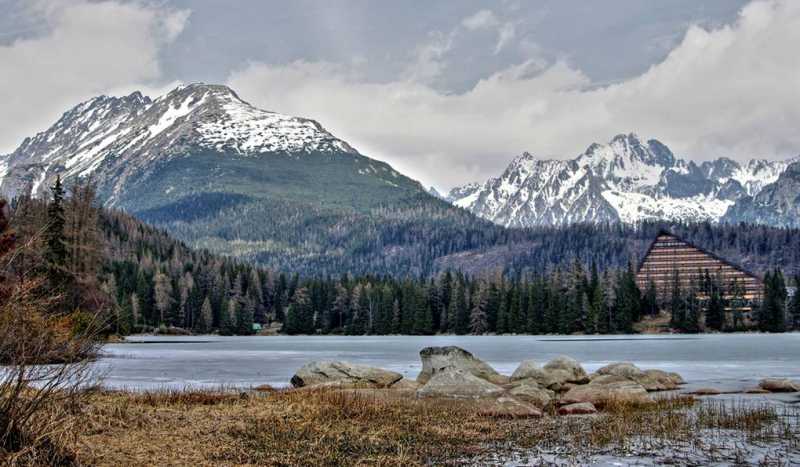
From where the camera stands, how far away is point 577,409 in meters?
33.2

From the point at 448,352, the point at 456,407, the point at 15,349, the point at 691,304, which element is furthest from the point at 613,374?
the point at 691,304

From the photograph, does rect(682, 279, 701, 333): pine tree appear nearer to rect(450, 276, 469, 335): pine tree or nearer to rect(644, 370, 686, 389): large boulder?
rect(450, 276, 469, 335): pine tree

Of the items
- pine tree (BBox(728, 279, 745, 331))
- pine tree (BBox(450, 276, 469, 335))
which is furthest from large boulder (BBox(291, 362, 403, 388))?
pine tree (BBox(728, 279, 745, 331))

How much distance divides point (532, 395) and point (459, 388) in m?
3.32

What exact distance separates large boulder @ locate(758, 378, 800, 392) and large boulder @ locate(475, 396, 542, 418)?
684 inches

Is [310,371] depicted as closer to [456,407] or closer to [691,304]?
[456,407]

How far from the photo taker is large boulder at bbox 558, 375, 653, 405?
1433 inches

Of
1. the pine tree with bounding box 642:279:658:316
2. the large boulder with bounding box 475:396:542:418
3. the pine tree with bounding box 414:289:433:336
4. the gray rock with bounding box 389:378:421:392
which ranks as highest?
the pine tree with bounding box 642:279:658:316

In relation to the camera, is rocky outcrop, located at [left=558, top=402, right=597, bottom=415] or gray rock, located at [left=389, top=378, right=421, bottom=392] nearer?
rocky outcrop, located at [left=558, top=402, right=597, bottom=415]

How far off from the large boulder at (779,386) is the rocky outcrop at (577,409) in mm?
15348

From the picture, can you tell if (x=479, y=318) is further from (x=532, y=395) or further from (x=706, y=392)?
(x=532, y=395)

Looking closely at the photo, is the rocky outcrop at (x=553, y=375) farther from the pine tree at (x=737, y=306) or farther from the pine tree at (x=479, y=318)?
the pine tree at (x=737, y=306)

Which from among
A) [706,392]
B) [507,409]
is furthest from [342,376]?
[706,392]

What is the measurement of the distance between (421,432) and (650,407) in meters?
13.2
